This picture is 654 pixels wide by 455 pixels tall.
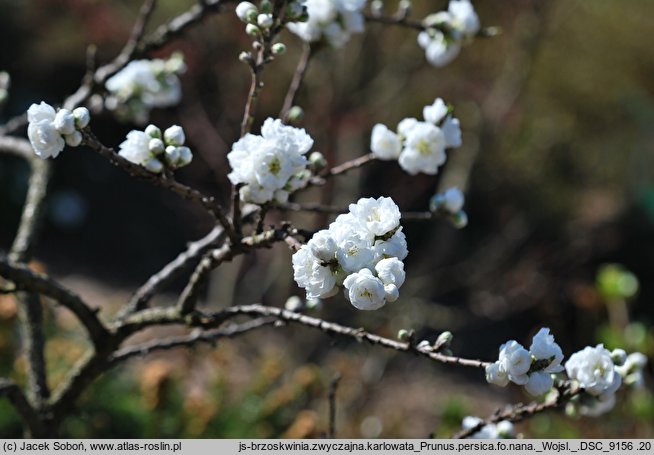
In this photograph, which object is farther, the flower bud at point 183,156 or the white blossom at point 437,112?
the white blossom at point 437,112

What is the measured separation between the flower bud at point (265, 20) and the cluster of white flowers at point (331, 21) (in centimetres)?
32

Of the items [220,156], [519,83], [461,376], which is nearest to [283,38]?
[220,156]

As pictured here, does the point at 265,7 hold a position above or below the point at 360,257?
above

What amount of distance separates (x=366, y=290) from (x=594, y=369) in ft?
1.55

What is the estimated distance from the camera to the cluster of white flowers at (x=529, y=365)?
105cm

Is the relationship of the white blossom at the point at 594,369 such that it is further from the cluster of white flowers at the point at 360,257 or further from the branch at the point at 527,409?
the cluster of white flowers at the point at 360,257

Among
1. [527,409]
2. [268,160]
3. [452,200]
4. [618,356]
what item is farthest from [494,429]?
[268,160]

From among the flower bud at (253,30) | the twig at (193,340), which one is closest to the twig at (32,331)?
the twig at (193,340)

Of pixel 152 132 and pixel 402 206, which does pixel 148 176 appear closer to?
pixel 152 132

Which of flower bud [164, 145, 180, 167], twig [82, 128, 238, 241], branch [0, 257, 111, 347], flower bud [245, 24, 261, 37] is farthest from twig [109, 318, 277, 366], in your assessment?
flower bud [245, 24, 261, 37]

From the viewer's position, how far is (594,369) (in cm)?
120

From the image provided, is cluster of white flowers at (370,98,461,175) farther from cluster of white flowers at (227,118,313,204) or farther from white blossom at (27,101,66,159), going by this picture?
white blossom at (27,101,66,159)
